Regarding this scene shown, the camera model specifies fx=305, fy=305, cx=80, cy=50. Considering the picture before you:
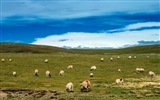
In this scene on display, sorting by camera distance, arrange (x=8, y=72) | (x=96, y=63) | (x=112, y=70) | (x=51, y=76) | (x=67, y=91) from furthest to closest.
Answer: (x=96, y=63)
(x=112, y=70)
(x=8, y=72)
(x=51, y=76)
(x=67, y=91)

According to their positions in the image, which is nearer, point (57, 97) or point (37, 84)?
point (57, 97)

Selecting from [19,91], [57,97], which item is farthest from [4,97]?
[57,97]

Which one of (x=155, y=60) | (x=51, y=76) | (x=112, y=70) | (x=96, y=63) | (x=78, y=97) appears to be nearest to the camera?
(x=78, y=97)

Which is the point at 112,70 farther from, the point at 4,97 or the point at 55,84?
the point at 4,97

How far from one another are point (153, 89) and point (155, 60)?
4843 cm

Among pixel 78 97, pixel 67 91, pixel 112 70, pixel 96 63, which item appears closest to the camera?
pixel 78 97

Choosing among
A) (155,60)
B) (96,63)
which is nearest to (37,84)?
(96,63)

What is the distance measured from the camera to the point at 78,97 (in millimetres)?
37969

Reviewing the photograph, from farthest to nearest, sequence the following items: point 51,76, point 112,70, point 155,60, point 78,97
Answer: point 155,60, point 112,70, point 51,76, point 78,97

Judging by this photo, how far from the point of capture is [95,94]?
132 ft

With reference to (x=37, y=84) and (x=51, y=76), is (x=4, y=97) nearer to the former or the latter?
(x=37, y=84)

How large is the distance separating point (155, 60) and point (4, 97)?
197 ft

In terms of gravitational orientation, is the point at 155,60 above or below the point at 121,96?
above

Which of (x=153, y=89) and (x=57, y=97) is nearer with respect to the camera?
(x=57, y=97)
